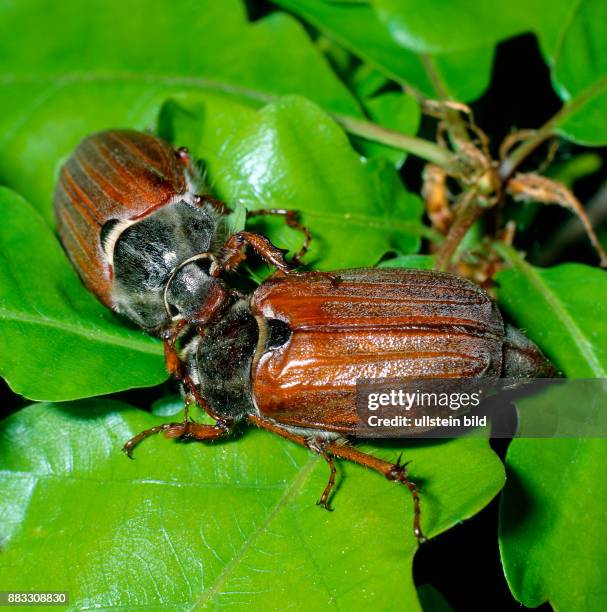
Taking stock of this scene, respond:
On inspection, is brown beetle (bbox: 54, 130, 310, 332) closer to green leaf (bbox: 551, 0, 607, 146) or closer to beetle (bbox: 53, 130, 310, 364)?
beetle (bbox: 53, 130, 310, 364)

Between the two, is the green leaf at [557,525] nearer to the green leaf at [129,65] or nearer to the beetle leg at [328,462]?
the beetle leg at [328,462]

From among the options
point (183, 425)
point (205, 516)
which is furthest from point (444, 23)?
point (205, 516)

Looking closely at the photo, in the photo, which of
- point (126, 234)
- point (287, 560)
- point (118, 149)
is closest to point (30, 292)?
point (126, 234)

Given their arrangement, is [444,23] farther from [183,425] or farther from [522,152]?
[183,425]

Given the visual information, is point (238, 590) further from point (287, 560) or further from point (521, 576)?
point (521, 576)

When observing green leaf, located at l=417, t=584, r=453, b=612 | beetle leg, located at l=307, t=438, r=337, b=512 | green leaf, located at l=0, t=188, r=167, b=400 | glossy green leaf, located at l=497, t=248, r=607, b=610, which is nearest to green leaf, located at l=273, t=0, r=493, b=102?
glossy green leaf, located at l=497, t=248, r=607, b=610

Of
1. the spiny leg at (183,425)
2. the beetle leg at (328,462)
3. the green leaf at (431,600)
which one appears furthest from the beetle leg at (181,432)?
the green leaf at (431,600)
